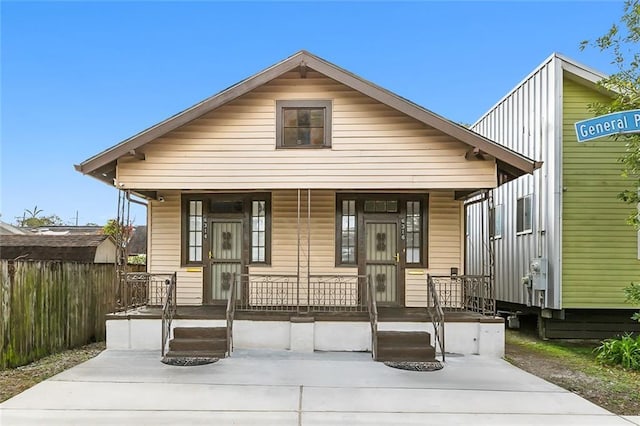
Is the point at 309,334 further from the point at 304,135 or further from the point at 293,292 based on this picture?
the point at 304,135

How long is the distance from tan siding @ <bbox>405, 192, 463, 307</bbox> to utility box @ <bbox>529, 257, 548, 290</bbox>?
1.58 m

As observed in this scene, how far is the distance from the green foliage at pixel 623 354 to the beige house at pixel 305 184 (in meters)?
2.87

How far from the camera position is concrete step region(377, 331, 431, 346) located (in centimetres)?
848

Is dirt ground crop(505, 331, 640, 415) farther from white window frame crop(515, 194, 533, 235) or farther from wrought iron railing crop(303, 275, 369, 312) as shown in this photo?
wrought iron railing crop(303, 275, 369, 312)

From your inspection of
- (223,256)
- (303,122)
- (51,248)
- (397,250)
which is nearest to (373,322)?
(397,250)

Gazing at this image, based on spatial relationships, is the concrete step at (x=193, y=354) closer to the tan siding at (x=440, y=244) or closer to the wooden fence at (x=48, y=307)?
the wooden fence at (x=48, y=307)

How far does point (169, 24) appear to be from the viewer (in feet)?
64.3

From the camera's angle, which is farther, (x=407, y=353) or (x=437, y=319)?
(x=437, y=319)

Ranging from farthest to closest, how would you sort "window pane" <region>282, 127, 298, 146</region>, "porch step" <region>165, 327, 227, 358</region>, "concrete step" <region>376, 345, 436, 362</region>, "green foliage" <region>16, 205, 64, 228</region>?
"green foliage" <region>16, 205, 64, 228</region>
"window pane" <region>282, 127, 298, 146</region>
"porch step" <region>165, 327, 227, 358</region>
"concrete step" <region>376, 345, 436, 362</region>

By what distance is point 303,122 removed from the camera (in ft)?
32.2

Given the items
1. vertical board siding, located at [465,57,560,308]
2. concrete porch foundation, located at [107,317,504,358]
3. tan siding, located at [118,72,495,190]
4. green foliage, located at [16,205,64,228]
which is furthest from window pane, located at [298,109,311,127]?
green foliage, located at [16,205,64,228]

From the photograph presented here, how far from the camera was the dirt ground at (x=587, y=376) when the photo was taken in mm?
6211

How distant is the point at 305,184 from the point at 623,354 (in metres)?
6.01

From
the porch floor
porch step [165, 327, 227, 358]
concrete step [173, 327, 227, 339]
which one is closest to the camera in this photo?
porch step [165, 327, 227, 358]
